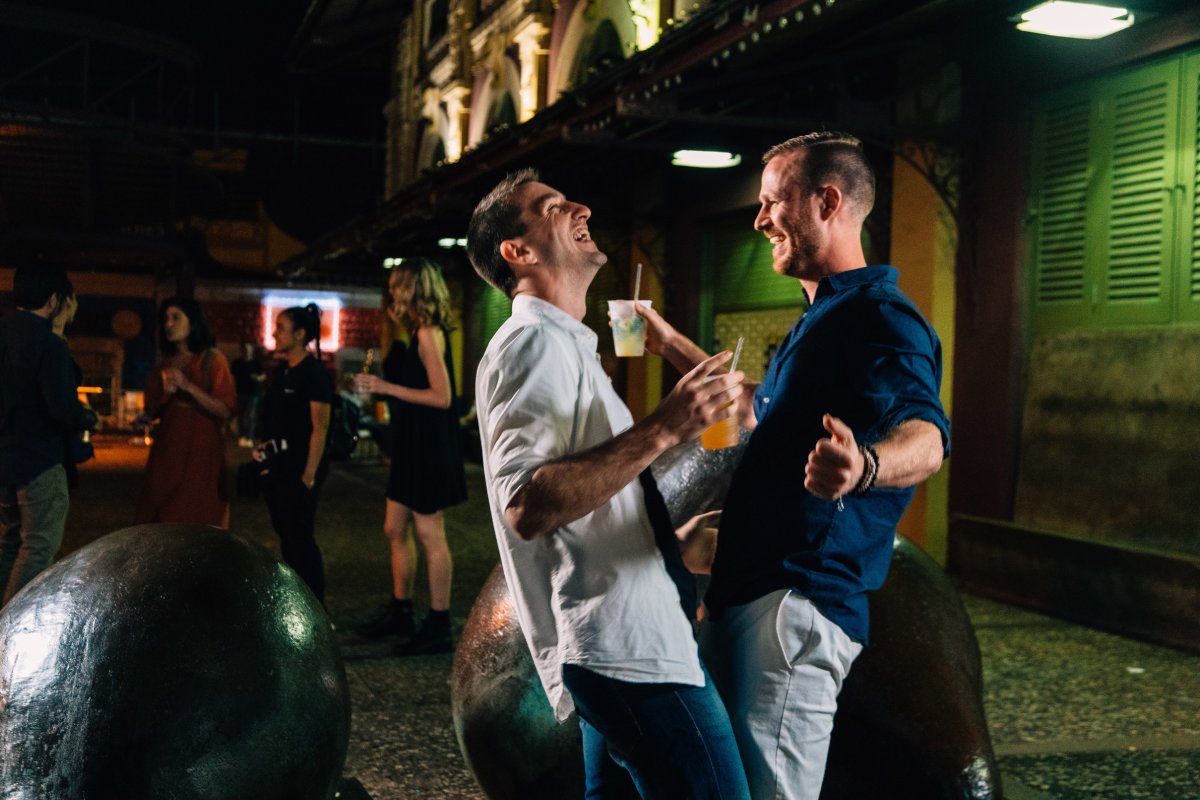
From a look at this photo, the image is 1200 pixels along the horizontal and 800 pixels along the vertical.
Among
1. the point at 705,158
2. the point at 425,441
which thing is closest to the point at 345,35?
the point at 705,158

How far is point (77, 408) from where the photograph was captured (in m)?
6.07

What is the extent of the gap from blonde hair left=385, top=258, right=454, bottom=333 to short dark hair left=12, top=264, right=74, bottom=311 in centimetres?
174

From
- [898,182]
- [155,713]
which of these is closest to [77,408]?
A: [155,713]

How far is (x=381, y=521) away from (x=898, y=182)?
6.23m

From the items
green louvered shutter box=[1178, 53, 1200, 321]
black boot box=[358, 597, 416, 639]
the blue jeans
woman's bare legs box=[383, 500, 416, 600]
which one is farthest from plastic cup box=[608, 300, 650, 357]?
green louvered shutter box=[1178, 53, 1200, 321]

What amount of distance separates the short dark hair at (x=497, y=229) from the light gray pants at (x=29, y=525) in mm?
4168

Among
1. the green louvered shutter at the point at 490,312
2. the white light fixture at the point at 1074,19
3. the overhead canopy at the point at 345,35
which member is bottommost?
the green louvered shutter at the point at 490,312

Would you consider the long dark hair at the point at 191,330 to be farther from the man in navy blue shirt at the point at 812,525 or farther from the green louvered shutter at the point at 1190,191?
the green louvered shutter at the point at 1190,191

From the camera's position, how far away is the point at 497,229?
258 cm

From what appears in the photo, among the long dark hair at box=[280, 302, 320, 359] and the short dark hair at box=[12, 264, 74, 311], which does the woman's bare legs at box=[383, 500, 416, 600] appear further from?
the short dark hair at box=[12, 264, 74, 311]

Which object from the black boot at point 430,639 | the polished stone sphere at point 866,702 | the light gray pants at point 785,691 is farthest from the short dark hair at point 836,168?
the black boot at point 430,639

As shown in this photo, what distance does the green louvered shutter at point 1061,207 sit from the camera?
877 cm

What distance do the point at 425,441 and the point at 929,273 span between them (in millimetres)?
5211

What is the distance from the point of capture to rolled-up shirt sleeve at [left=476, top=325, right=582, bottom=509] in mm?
2262
